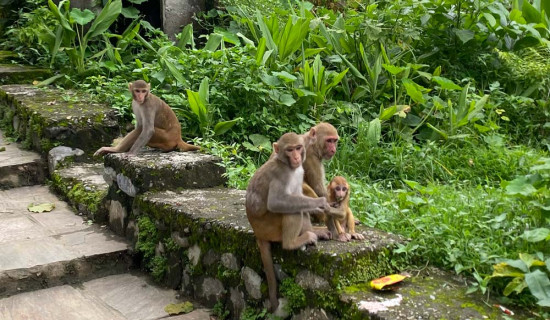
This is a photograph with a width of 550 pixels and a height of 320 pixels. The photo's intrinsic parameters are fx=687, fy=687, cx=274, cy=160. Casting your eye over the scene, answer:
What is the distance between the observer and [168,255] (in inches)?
213

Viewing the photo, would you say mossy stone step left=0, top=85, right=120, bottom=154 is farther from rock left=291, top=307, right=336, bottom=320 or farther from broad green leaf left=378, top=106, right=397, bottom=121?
rock left=291, top=307, right=336, bottom=320

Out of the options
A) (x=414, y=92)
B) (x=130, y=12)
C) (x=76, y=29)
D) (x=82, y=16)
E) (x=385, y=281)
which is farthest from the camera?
(x=130, y=12)

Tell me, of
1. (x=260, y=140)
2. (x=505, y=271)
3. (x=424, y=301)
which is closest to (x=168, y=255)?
(x=260, y=140)

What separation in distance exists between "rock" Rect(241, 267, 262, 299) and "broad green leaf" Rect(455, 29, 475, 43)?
17.2 ft

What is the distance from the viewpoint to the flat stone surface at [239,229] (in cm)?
402

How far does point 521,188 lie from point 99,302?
3.00 m

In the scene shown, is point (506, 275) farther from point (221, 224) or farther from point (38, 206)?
point (38, 206)

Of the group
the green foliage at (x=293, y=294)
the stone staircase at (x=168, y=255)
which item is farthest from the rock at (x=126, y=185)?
the green foliage at (x=293, y=294)

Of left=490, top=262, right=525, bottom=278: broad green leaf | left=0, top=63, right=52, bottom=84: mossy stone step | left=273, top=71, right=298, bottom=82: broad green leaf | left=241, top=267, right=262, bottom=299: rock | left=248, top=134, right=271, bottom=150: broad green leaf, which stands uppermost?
left=273, top=71, right=298, bottom=82: broad green leaf

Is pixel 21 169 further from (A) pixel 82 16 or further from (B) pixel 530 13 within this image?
(B) pixel 530 13

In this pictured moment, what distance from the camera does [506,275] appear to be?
12.0 ft

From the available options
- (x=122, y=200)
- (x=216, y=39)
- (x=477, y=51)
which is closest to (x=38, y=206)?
(x=122, y=200)

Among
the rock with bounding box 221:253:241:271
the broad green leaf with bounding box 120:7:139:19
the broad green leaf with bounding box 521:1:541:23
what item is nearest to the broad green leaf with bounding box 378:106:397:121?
the broad green leaf with bounding box 521:1:541:23

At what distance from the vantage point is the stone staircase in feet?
12.8
